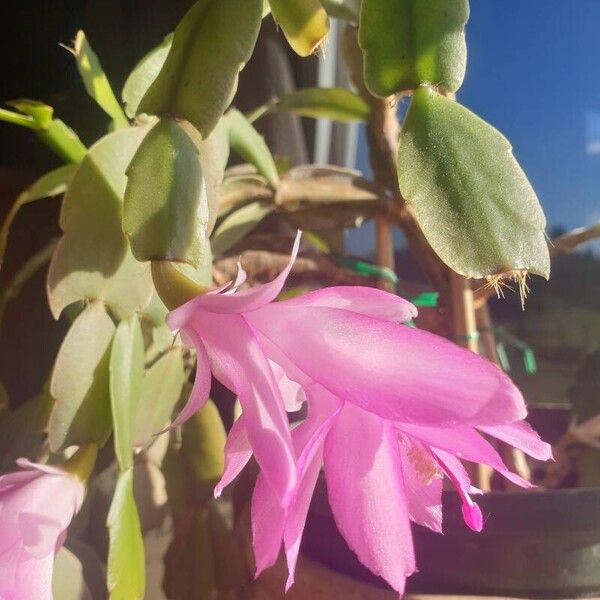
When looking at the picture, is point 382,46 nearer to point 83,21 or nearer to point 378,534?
point 378,534

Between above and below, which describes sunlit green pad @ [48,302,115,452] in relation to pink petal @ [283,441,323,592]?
below

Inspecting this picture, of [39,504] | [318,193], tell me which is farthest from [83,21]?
[39,504]

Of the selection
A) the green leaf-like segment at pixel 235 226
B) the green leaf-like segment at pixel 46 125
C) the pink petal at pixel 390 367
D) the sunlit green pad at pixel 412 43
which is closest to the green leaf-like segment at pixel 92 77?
the green leaf-like segment at pixel 46 125

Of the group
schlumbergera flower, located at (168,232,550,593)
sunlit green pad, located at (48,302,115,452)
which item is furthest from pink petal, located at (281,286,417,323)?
sunlit green pad, located at (48,302,115,452)

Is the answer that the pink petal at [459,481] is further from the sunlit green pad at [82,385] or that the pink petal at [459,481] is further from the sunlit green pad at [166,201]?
the sunlit green pad at [82,385]

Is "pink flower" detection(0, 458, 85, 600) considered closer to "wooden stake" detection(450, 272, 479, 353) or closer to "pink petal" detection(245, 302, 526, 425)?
"pink petal" detection(245, 302, 526, 425)

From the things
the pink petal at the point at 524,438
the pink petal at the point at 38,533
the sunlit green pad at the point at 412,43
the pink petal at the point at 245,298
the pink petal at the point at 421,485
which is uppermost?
the sunlit green pad at the point at 412,43
